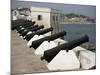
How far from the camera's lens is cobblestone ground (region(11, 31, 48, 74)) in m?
2.04

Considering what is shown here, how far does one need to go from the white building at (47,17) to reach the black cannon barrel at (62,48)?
0.63 ft

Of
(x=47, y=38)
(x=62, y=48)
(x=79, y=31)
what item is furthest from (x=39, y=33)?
(x=79, y=31)

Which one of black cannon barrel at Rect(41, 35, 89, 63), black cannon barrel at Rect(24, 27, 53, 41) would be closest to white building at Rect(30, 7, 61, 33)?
black cannon barrel at Rect(24, 27, 53, 41)

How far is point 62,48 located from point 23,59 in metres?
0.46

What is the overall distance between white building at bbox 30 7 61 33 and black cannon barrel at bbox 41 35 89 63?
0.63ft

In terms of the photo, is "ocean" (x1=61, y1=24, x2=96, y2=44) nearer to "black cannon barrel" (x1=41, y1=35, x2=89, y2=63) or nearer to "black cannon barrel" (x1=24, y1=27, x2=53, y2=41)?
"black cannon barrel" (x1=41, y1=35, x2=89, y2=63)

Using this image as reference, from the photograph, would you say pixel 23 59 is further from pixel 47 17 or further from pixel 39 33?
pixel 47 17

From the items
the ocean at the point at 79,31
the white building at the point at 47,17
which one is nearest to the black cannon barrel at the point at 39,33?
the white building at the point at 47,17

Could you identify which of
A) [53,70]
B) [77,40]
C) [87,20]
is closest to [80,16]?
[87,20]

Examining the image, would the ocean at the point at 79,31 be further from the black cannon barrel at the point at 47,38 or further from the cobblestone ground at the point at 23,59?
the cobblestone ground at the point at 23,59

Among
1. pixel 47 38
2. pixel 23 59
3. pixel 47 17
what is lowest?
pixel 23 59

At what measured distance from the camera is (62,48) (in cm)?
223

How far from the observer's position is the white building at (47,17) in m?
2.15

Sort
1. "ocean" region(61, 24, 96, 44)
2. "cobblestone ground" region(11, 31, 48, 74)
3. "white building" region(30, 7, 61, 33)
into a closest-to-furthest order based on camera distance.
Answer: "cobblestone ground" region(11, 31, 48, 74) < "white building" region(30, 7, 61, 33) < "ocean" region(61, 24, 96, 44)
